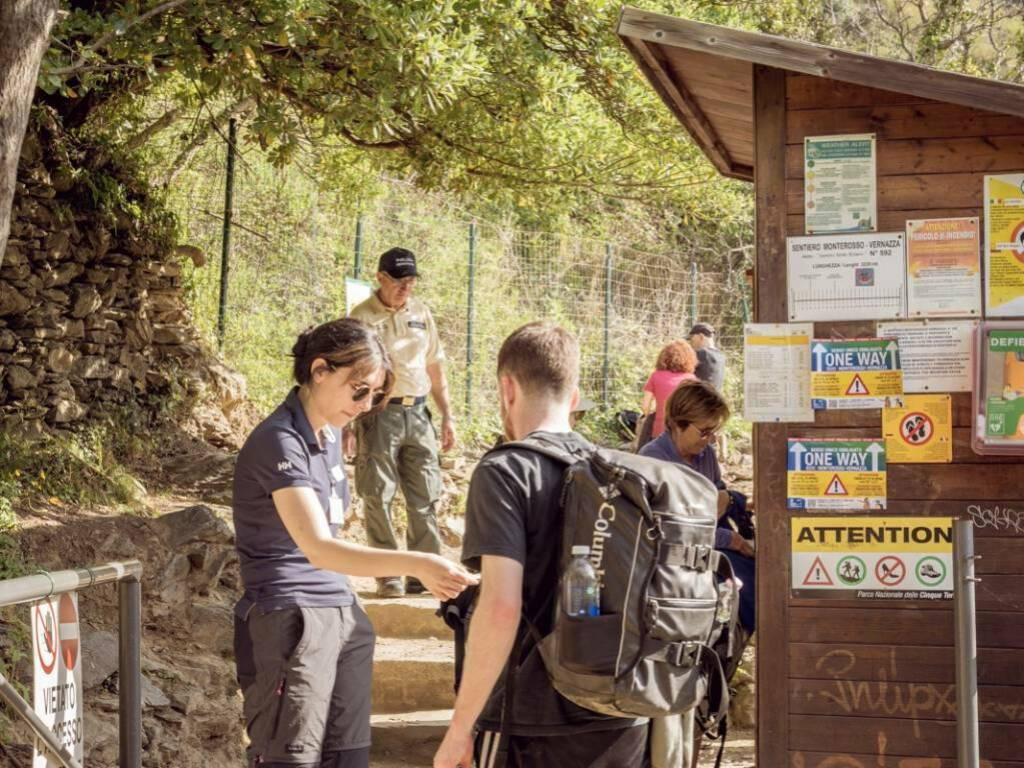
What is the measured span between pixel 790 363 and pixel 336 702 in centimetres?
196

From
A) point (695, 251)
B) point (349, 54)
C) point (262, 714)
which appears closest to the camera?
point (262, 714)

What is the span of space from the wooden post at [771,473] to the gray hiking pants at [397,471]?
3606 millimetres

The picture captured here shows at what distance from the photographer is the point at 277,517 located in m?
3.70

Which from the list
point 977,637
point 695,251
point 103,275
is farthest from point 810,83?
point 695,251

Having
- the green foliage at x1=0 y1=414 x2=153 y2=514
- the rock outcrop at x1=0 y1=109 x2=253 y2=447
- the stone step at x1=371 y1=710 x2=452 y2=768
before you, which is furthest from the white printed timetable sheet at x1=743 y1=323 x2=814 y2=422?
the rock outcrop at x1=0 y1=109 x2=253 y2=447

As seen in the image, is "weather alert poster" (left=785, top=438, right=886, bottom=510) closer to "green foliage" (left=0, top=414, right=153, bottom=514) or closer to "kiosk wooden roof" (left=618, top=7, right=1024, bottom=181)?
"kiosk wooden roof" (left=618, top=7, right=1024, bottom=181)

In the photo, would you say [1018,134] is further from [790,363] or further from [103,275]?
[103,275]

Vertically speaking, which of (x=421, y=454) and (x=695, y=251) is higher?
(x=695, y=251)

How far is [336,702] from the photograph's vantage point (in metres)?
3.75

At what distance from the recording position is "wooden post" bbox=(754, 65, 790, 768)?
15.0 feet

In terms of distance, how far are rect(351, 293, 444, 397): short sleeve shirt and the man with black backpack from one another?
5094 mm

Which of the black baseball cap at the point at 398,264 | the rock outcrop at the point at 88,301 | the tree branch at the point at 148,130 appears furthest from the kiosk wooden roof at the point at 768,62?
the tree branch at the point at 148,130

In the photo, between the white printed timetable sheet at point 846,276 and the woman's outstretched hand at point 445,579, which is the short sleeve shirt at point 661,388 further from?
the woman's outstretched hand at point 445,579

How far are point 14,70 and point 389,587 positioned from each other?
14.1ft
